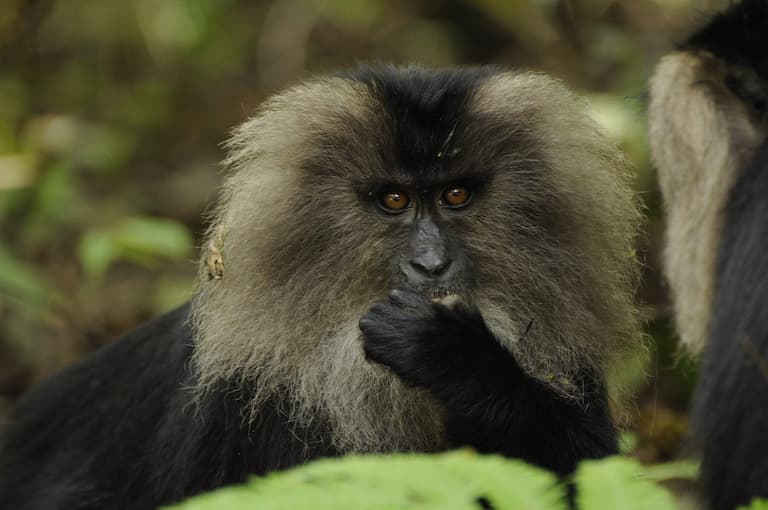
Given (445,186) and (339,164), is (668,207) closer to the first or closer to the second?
(445,186)

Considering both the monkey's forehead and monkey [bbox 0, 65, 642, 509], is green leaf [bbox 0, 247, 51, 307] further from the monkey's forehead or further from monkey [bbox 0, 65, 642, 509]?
the monkey's forehead

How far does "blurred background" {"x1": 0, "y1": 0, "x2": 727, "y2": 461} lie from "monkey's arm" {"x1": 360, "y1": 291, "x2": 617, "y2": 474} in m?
1.69

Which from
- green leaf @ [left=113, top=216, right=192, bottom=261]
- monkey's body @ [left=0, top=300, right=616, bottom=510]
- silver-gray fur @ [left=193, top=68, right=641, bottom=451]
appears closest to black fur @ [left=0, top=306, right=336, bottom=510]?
monkey's body @ [left=0, top=300, right=616, bottom=510]

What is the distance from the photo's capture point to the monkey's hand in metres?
3.69

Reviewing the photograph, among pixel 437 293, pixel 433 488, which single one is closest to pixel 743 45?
pixel 437 293

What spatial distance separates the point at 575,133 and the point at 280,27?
679cm

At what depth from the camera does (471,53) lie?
11.2m

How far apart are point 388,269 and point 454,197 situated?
1.19 ft

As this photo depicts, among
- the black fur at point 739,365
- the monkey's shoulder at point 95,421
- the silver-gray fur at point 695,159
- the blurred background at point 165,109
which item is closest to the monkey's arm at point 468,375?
the black fur at point 739,365

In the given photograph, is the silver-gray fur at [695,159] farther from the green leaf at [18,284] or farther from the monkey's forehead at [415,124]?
the green leaf at [18,284]

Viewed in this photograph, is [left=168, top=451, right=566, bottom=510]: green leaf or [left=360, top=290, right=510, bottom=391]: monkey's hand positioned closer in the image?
[left=168, top=451, right=566, bottom=510]: green leaf

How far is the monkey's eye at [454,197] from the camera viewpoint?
4074 mm

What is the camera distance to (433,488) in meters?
2.14

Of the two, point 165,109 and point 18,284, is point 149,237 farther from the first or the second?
point 165,109
